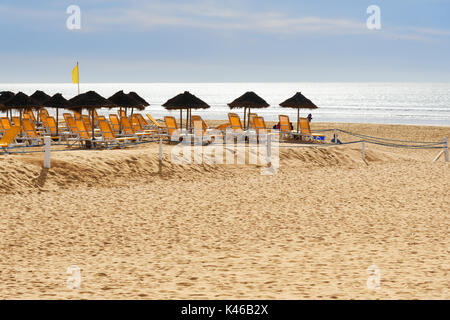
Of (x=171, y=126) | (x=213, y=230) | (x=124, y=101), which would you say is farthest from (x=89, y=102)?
(x=213, y=230)

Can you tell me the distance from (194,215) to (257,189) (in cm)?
280

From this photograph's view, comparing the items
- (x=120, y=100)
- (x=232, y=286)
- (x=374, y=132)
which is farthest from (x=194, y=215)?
(x=374, y=132)

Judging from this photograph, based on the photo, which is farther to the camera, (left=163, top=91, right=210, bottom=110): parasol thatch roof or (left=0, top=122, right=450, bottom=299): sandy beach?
(left=163, top=91, right=210, bottom=110): parasol thatch roof

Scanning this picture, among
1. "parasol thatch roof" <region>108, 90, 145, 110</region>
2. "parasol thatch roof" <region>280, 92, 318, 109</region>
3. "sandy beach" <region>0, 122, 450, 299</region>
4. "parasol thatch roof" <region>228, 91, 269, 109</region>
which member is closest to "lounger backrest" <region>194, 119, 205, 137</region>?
"parasol thatch roof" <region>228, 91, 269, 109</region>

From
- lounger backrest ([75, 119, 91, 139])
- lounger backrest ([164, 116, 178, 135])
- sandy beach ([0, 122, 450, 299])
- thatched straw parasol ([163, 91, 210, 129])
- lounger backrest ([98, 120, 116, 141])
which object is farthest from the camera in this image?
thatched straw parasol ([163, 91, 210, 129])

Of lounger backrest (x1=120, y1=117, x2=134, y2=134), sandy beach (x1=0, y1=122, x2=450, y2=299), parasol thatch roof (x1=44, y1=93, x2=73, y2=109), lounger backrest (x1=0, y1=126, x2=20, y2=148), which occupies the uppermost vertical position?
parasol thatch roof (x1=44, y1=93, x2=73, y2=109)

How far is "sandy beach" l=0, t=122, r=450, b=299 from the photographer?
198 inches

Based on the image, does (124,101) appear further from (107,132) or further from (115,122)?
(107,132)

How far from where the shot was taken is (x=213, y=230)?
7.48 m

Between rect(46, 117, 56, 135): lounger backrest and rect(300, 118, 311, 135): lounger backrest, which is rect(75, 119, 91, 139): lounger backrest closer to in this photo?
rect(46, 117, 56, 135): lounger backrest

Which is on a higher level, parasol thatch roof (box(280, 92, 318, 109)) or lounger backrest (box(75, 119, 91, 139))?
parasol thatch roof (box(280, 92, 318, 109))

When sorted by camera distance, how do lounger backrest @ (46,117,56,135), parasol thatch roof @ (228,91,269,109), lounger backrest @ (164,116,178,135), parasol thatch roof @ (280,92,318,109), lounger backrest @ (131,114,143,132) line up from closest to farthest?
lounger backrest @ (164,116,178,135) < lounger backrest @ (46,117,56,135) < lounger backrest @ (131,114,143,132) < parasol thatch roof @ (228,91,269,109) < parasol thatch roof @ (280,92,318,109)
